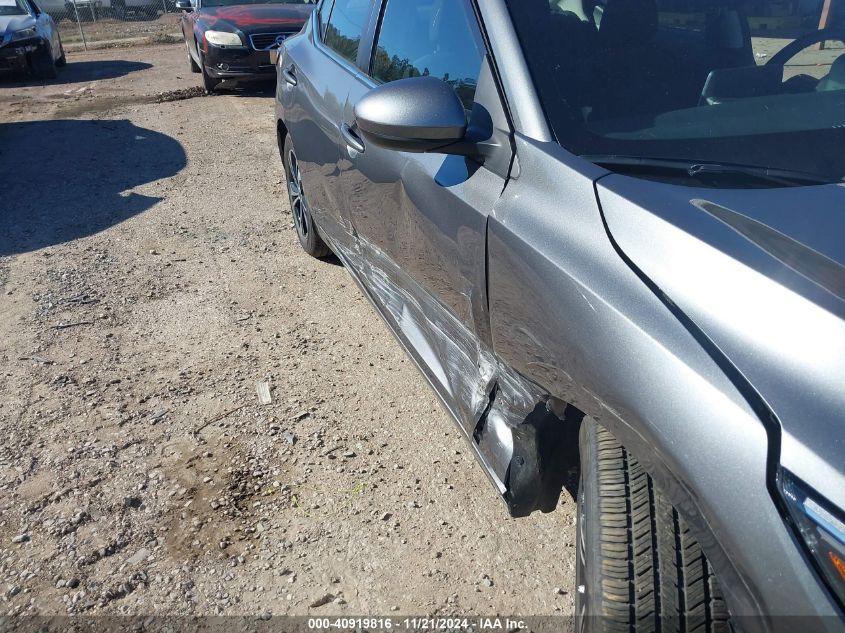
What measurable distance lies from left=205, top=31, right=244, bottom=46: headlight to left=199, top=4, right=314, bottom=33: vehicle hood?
0.23 ft

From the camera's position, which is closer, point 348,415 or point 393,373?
point 348,415

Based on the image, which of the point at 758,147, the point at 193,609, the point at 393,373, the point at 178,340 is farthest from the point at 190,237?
the point at 758,147

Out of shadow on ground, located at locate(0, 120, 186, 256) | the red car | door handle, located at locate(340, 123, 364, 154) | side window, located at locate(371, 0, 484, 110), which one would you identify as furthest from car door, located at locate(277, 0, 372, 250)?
the red car

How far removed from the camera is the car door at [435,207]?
2166 millimetres

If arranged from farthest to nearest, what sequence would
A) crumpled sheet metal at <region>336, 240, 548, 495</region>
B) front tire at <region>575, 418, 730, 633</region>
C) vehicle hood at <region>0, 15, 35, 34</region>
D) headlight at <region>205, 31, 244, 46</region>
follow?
1. vehicle hood at <region>0, 15, 35, 34</region>
2. headlight at <region>205, 31, 244, 46</region>
3. crumpled sheet metal at <region>336, 240, 548, 495</region>
4. front tire at <region>575, 418, 730, 633</region>

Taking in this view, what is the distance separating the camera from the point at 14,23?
484 inches

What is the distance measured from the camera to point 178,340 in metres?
4.01

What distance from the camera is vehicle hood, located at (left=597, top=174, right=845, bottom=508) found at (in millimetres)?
1224

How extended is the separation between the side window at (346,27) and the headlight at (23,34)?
10483 mm

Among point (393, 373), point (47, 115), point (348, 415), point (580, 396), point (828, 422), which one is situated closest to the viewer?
point (828, 422)

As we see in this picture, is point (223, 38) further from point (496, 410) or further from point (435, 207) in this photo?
point (496, 410)

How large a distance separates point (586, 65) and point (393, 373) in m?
1.89

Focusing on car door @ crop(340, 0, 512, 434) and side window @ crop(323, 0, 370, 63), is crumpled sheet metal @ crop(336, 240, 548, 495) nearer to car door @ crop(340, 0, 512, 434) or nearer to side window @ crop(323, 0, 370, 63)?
car door @ crop(340, 0, 512, 434)

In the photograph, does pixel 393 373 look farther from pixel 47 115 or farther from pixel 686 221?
pixel 47 115
